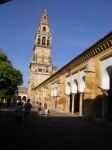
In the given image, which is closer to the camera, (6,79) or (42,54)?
(6,79)

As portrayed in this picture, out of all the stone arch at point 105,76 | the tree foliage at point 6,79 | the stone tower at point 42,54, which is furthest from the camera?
the stone tower at point 42,54

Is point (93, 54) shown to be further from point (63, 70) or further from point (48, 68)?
point (48, 68)

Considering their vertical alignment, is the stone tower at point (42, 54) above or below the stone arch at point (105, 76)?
above

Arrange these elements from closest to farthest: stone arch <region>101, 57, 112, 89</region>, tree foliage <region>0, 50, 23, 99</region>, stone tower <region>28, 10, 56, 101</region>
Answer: stone arch <region>101, 57, 112, 89</region>
tree foliage <region>0, 50, 23, 99</region>
stone tower <region>28, 10, 56, 101</region>

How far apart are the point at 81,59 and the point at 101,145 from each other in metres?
15.8

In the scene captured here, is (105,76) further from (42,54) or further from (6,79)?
(42,54)

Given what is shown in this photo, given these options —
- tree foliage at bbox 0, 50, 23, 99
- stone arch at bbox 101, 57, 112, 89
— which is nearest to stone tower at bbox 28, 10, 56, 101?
tree foliage at bbox 0, 50, 23, 99

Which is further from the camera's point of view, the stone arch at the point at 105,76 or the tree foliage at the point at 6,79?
the tree foliage at the point at 6,79

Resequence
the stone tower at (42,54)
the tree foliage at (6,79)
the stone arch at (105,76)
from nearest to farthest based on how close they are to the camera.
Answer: the stone arch at (105,76) < the tree foliage at (6,79) < the stone tower at (42,54)

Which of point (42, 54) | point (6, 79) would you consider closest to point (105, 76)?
point (6, 79)

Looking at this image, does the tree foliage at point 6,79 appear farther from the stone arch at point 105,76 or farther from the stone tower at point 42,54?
the stone tower at point 42,54

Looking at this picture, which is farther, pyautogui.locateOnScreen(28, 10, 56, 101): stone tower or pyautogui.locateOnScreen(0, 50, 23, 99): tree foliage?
pyautogui.locateOnScreen(28, 10, 56, 101): stone tower

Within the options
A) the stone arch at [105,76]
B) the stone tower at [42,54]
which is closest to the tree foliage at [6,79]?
the stone arch at [105,76]

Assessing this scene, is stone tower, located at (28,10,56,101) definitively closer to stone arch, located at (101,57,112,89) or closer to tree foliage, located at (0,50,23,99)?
tree foliage, located at (0,50,23,99)
